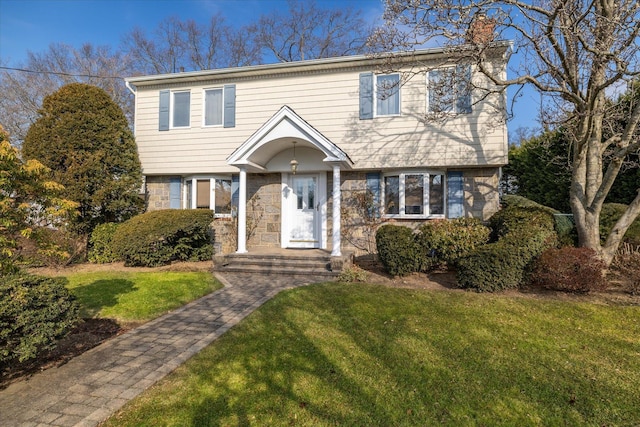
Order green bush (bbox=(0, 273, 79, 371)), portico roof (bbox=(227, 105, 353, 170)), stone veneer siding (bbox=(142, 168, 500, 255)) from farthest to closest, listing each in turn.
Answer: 1. stone veneer siding (bbox=(142, 168, 500, 255))
2. portico roof (bbox=(227, 105, 353, 170))
3. green bush (bbox=(0, 273, 79, 371))

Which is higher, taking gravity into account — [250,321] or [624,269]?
[624,269]

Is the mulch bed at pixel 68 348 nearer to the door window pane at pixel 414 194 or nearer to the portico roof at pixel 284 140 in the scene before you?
the portico roof at pixel 284 140

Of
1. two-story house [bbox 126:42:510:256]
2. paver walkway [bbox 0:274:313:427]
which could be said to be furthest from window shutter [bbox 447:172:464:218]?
paver walkway [bbox 0:274:313:427]

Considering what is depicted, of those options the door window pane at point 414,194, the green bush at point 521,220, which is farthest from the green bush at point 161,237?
the green bush at point 521,220

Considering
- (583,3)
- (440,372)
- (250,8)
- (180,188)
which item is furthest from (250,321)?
(250,8)

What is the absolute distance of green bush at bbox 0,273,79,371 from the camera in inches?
123

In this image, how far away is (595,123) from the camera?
6.97 m

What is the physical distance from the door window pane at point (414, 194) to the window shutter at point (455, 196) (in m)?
0.73

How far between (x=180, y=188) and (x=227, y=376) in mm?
8874

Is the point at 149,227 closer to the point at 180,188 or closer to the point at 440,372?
the point at 180,188

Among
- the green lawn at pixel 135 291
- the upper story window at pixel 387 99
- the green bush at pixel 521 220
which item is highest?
the upper story window at pixel 387 99

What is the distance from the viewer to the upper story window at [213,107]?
35.3 ft

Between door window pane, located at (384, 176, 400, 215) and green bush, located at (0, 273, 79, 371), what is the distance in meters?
7.88

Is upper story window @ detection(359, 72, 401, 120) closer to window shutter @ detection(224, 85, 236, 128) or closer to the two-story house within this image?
the two-story house
